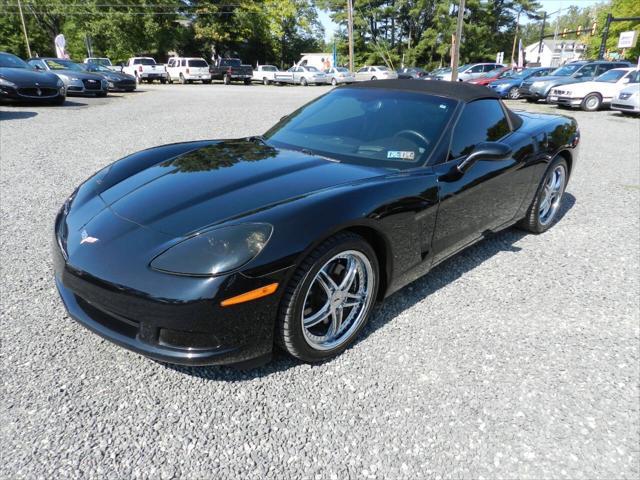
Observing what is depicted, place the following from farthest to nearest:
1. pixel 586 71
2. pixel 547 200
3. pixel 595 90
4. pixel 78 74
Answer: pixel 586 71 < pixel 78 74 < pixel 595 90 < pixel 547 200

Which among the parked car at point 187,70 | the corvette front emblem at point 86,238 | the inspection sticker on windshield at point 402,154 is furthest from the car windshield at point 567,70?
the parked car at point 187,70

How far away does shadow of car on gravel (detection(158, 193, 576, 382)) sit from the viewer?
7.21 feet

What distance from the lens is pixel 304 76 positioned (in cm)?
3139

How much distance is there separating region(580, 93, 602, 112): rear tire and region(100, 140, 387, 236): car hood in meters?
15.0

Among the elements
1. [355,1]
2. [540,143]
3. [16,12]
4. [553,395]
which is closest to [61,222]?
[553,395]

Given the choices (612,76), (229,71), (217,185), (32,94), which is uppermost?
(229,71)

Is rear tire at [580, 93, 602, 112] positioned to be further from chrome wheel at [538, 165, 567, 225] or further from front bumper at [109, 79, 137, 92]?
front bumper at [109, 79, 137, 92]

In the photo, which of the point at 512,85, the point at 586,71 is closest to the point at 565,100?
the point at 586,71

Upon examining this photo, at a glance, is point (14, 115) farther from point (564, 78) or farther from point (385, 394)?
point (564, 78)

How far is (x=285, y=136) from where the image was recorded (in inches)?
125

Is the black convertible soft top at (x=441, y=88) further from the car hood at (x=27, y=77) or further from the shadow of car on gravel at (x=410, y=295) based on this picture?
the car hood at (x=27, y=77)

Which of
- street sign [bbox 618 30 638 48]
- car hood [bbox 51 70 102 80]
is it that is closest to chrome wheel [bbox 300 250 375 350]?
car hood [bbox 51 70 102 80]

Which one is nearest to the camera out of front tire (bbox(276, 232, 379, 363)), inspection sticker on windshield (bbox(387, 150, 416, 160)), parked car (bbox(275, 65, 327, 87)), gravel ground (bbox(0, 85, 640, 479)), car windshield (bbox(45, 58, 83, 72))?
gravel ground (bbox(0, 85, 640, 479))

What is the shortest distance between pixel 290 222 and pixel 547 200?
10.2ft
